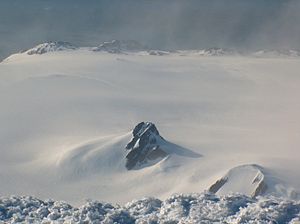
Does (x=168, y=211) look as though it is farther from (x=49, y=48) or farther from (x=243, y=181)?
(x=49, y=48)

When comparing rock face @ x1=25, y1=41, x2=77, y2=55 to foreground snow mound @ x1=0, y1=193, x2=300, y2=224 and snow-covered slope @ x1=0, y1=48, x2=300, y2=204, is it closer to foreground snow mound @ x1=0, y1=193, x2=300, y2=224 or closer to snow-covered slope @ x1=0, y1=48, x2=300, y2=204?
snow-covered slope @ x1=0, y1=48, x2=300, y2=204

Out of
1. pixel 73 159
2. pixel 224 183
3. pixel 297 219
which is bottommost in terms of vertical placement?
pixel 297 219

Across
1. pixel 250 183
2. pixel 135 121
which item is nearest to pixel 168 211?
pixel 250 183

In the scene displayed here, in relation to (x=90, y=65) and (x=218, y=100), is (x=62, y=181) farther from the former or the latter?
(x=90, y=65)

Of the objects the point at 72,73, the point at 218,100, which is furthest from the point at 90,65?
the point at 218,100

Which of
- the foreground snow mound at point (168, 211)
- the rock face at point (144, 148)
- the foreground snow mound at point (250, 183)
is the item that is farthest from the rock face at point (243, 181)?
the foreground snow mound at point (168, 211)

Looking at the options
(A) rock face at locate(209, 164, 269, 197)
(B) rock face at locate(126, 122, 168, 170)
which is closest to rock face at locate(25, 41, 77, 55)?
(B) rock face at locate(126, 122, 168, 170)

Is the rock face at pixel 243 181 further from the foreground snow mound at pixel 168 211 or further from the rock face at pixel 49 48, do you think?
the rock face at pixel 49 48
